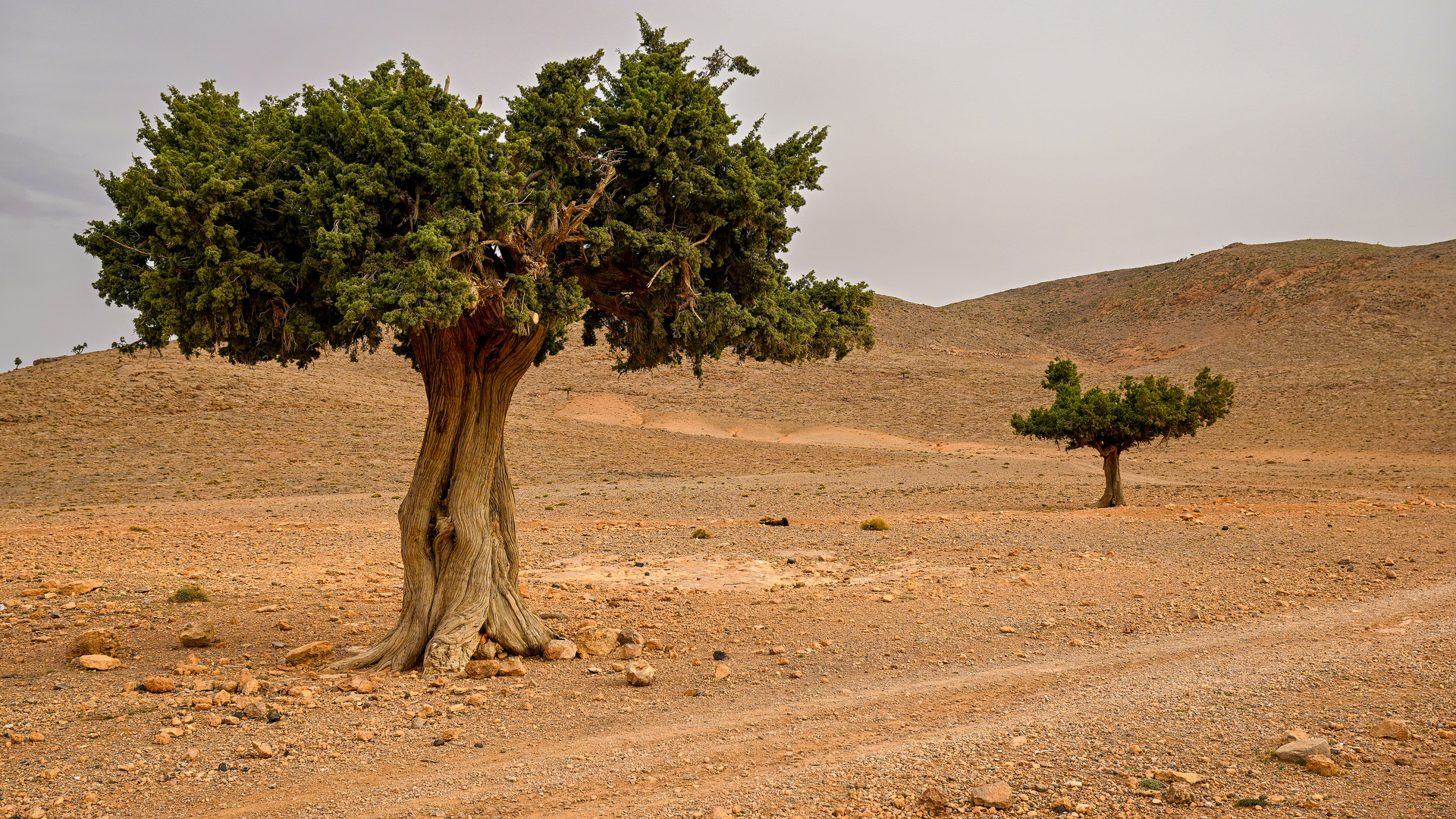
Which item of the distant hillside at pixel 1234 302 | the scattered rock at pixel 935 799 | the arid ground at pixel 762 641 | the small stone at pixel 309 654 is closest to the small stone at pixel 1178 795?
the arid ground at pixel 762 641

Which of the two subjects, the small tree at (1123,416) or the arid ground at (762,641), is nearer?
the arid ground at (762,641)

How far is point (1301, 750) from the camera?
5199mm

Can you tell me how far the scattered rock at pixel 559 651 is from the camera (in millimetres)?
8352

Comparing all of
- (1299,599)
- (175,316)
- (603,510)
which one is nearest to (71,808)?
(175,316)

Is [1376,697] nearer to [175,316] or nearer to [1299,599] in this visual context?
[1299,599]

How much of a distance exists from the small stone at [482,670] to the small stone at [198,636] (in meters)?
2.87

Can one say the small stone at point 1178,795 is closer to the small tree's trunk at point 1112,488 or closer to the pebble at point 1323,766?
the pebble at point 1323,766

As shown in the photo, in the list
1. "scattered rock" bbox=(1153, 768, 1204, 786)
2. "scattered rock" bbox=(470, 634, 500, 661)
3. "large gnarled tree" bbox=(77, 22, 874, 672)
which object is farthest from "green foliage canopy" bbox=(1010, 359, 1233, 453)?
"scattered rock" bbox=(1153, 768, 1204, 786)

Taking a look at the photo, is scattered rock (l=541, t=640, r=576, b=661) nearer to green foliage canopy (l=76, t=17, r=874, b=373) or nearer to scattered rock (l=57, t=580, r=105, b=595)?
green foliage canopy (l=76, t=17, r=874, b=373)

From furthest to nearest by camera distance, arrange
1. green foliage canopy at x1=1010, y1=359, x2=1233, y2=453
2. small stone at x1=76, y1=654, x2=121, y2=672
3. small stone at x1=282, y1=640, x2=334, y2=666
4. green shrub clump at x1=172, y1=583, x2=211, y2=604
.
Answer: green foliage canopy at x1=1010, y1=359, x2=1233, y2=453 → green shrub clump at x1=172, y1=583, x2=211, y2=604 → small stone at x1=282, y1=640, x2=334, y2=666 → small stone at x1=76, y1=654, x2=121, y2=672

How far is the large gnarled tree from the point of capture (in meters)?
7.15

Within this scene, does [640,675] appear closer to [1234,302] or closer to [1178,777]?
[1178,777]

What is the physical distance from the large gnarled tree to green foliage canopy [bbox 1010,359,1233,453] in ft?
49.5

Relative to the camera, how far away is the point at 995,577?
1259 cm
